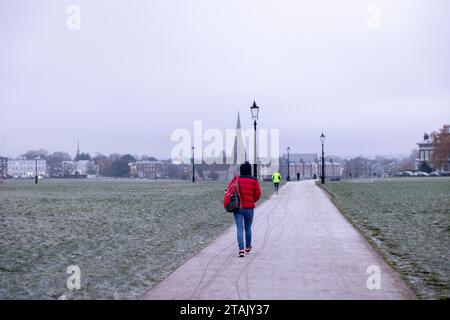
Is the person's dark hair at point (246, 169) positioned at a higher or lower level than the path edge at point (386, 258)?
higher

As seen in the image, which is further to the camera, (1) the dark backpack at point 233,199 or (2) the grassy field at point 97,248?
(1) the dark backpack at point 233,199

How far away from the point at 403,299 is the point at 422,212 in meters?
13.4

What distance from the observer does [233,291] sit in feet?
22.9

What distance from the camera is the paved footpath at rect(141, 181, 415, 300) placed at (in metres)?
6.88

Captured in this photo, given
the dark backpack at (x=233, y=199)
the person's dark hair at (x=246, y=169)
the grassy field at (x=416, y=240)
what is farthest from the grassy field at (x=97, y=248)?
the grassy field at (x=416, y=240)

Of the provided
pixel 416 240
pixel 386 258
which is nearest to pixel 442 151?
pixel 416 240

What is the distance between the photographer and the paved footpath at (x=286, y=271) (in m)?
6.88

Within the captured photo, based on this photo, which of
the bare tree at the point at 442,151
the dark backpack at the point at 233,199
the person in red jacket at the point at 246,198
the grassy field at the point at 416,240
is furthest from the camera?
the bare tree at the point at 442,151

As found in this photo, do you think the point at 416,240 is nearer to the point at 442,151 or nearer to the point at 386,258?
the point at 386,258

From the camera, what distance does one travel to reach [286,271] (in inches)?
328

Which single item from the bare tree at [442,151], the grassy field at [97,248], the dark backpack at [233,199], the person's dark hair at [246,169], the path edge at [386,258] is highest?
the bare tree at [442,151]

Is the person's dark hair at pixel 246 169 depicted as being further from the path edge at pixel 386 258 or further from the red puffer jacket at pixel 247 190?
the path edge at pixel 386 258
